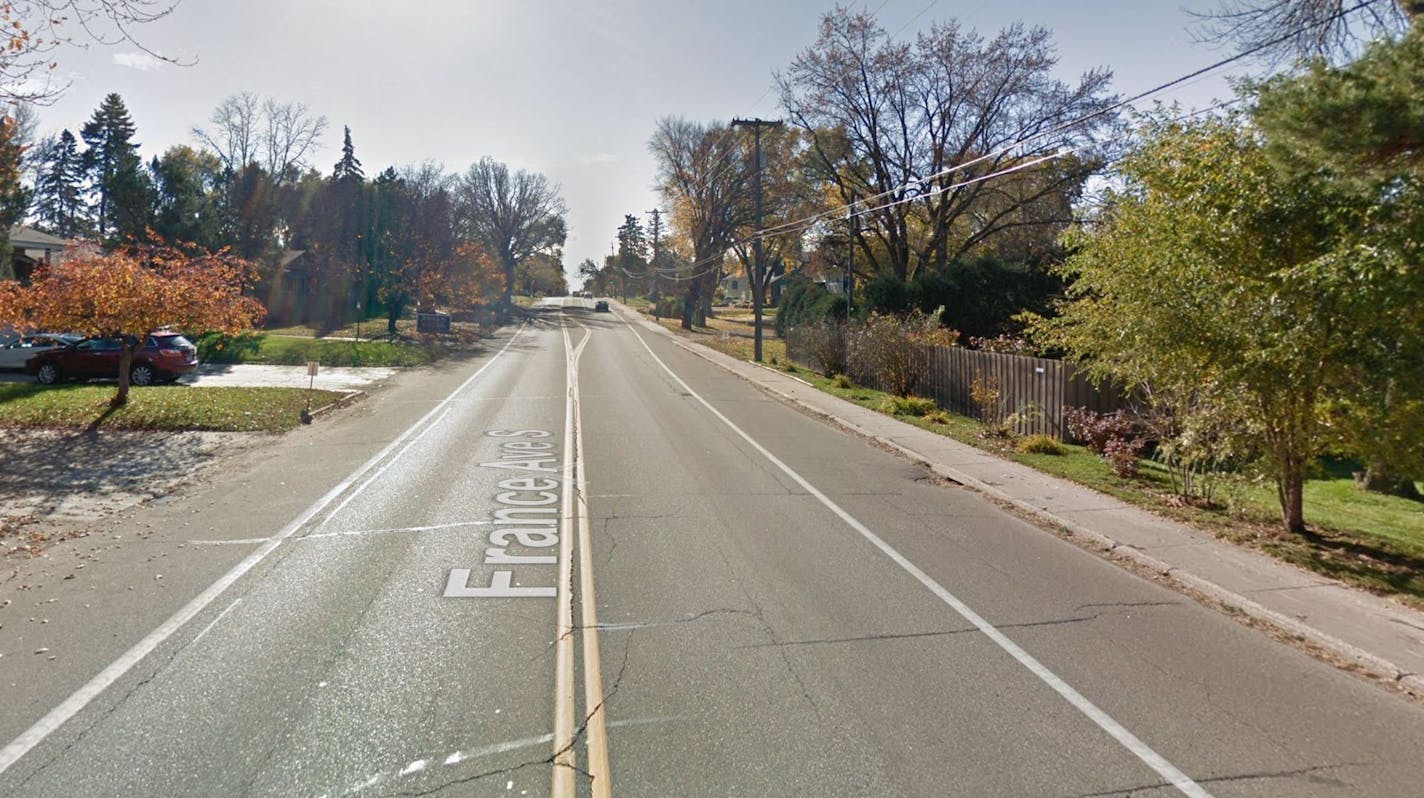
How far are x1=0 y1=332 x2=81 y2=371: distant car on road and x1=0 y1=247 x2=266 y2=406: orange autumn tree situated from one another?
25.3 feet

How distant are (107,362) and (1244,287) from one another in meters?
26.8

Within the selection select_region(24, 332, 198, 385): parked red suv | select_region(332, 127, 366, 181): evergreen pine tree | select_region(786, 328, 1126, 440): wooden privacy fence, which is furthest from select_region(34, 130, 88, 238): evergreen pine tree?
select_region(786, 328, 1126, 440): wooden privacy fence

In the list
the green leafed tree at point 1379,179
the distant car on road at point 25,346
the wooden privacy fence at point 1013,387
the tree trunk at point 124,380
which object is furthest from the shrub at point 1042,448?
the distant car on road at point 25,346

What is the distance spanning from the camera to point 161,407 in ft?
58.9

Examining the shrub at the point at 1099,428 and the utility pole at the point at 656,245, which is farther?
the utility pole at the point at 656,245

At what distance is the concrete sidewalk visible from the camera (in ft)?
18.9

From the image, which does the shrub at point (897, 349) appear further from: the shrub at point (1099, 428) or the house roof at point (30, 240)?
the house roof at point (30, 240)

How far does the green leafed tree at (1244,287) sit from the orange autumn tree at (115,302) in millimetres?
17463

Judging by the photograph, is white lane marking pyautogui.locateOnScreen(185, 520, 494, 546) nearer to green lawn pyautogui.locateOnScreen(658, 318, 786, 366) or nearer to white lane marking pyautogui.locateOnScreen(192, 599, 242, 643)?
white lane marking pyautogui.locateOnScreen(192, 599, 242, 643)

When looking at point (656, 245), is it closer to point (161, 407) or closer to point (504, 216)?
point (504, 216)

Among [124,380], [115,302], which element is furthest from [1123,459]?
[124,380]

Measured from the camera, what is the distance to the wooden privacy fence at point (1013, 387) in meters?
15.6

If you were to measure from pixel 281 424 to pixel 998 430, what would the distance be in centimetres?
1459

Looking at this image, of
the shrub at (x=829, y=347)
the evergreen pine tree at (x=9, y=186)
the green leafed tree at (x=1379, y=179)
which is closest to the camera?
the green leafed tree at (x=1379, y=179)
